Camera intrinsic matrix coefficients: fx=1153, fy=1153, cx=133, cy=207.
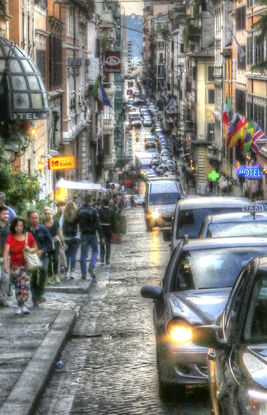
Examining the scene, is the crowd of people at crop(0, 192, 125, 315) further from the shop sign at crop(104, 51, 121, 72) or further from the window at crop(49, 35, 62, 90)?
the shop sign at crop(104, 51, 121, 72)

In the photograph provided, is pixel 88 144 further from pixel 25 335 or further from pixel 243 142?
pixel 25 335

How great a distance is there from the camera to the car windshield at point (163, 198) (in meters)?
47.1

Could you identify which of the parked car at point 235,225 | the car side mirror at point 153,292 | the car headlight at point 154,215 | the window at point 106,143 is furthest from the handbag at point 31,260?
the window at point 106,143

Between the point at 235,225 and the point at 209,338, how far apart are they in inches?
414

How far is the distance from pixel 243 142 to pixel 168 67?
127260 mm

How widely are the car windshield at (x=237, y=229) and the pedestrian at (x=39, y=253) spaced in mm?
2424

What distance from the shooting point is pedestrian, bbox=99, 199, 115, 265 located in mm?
25641

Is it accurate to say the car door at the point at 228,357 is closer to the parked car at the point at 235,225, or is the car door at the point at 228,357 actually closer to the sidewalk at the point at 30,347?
the sidewalk at the point at 30,347

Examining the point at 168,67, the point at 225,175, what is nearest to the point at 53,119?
the point at 225,175

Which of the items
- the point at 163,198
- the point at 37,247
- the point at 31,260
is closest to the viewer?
the point at 31,260

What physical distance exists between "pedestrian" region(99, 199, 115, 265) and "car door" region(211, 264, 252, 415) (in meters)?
17.7

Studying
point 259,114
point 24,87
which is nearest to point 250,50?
point 259,114

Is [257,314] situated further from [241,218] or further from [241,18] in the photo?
[241,18]

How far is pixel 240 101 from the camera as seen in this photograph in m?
70.7
